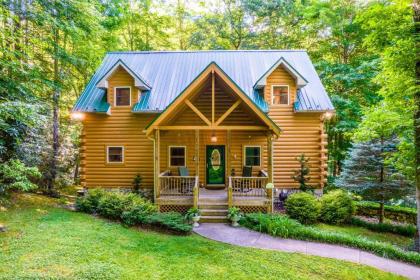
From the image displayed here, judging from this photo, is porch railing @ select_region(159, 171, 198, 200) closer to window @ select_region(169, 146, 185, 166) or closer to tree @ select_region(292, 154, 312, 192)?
window @ select_region(169, 146, 185, 166)

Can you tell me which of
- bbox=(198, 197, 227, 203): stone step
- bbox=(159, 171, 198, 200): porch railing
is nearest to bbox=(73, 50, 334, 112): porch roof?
bbox=(159, 171, 198, 200): porch railing

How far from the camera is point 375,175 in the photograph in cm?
1099

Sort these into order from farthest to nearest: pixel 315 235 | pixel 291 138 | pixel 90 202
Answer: pixel 291 138
pixel 90 202
pixel 315 235

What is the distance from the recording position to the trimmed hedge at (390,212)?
38.1 ft

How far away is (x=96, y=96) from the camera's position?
13.1 metres

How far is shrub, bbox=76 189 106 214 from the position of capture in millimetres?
9875

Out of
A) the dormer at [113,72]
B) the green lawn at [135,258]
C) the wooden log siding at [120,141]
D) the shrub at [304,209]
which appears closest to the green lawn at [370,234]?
the shrub at [304,209]

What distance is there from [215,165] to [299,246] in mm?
6194

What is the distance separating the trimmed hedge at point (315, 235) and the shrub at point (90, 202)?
5835 mm

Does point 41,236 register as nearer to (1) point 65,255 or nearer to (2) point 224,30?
(1) point 65,255

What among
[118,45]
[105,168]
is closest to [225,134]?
[105,168]

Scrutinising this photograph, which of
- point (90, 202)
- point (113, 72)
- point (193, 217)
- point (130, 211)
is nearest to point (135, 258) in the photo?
point (130, 211)

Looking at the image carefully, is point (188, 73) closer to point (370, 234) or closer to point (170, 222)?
point (170, 222)

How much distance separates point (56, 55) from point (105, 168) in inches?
234
